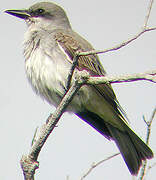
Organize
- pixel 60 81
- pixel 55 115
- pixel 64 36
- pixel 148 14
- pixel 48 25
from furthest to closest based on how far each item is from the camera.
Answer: pixel 48 25
pixel 64 36
pixel 60 81
pixel 55 115
pixel 148 14

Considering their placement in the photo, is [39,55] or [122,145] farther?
[122,145]

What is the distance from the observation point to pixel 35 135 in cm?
376

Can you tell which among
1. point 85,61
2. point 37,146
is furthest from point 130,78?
point 85,61

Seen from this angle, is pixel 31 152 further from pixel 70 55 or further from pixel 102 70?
pixel 102 70

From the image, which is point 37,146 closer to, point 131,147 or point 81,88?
point 81,88

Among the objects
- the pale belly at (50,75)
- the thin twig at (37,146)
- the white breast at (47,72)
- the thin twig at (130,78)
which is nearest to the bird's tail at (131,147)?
the pale belly at (50,75)

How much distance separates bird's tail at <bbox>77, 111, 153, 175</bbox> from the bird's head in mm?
1573

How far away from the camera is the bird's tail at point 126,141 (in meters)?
5.18

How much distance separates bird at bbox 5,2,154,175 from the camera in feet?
16.3

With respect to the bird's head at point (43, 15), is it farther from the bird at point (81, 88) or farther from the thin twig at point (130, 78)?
the thin twig at point (130, 78)

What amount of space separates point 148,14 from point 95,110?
86.0 inches

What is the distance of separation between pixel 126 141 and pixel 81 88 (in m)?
1.06

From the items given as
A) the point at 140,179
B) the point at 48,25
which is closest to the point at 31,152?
the point at 140,179

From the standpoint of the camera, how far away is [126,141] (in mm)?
5379
